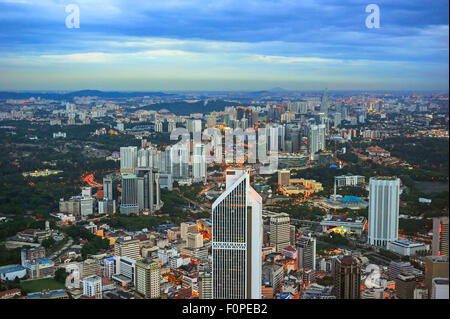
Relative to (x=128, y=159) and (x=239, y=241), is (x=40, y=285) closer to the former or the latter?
(x=239, y=241)

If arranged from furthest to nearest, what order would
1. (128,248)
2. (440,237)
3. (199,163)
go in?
(199,163), (128,248), (440,237)

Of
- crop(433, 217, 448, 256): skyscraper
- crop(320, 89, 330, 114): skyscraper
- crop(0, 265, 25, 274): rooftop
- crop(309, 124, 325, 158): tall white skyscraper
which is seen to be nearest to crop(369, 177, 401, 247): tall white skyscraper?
crop(320, 89, 330, 114): skyscraper

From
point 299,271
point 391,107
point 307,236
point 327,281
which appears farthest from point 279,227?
point 391,107

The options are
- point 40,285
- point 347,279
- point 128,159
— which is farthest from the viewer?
point 128,159

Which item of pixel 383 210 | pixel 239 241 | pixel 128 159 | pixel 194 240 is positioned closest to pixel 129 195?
pixel 128 159

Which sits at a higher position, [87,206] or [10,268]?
[87,206]

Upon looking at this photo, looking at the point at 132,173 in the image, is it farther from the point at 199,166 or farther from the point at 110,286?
the point at 110,286

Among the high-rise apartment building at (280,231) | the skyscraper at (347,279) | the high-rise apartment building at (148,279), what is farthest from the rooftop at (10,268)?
the skyscraper at (347,279)

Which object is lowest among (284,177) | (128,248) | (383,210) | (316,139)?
(128,248)
